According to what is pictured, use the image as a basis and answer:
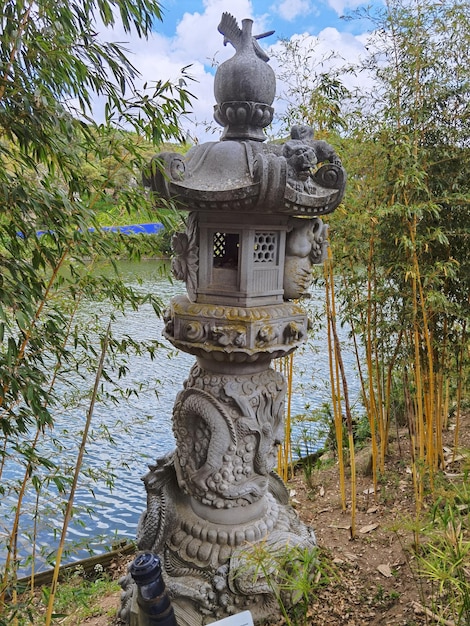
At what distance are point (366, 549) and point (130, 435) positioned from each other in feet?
7.84

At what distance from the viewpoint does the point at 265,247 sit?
2.32 metres

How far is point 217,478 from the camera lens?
237 centimetres

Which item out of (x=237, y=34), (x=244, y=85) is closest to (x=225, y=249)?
(x=244, y=85)

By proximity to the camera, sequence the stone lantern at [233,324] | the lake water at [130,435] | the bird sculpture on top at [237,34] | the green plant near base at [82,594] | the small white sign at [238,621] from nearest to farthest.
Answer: the small white sign at [238,621]
the stone lantern at [233,324]
the bird sculpture on top at [237,34]
the green plant near base at [82,594]
the lake water at [130,435]

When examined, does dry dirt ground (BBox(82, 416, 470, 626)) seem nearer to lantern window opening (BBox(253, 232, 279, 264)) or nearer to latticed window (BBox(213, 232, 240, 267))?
lantern window opening (BBox(253, 232, 279, 264))

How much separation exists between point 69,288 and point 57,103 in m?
0.84

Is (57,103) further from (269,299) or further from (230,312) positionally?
(269,299)

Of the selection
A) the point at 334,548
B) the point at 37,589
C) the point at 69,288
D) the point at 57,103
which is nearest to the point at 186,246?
the point at 69,288

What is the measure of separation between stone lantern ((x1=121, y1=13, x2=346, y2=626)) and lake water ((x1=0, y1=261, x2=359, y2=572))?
539 mm

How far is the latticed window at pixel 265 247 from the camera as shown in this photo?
7.52 ft

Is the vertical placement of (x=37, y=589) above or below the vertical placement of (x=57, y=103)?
below

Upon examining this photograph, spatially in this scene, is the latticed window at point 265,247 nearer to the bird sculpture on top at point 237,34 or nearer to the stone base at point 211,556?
the bird sculpture on top at point 237,34

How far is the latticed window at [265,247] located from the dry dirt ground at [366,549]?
4.36 ft

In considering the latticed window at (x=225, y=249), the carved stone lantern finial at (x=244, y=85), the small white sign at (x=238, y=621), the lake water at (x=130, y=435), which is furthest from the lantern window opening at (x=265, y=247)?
the small white sign at (x=238, y=621)
